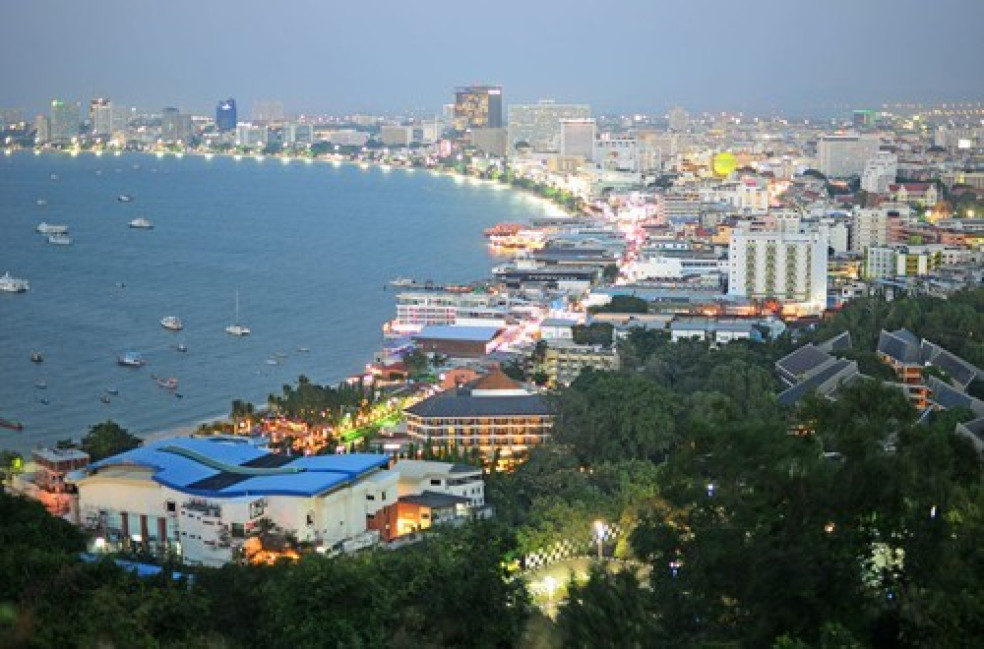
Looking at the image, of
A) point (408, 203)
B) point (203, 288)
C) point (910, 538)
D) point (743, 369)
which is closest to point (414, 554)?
point (910, 538)

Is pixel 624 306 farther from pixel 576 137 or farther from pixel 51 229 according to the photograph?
pixel 576 137

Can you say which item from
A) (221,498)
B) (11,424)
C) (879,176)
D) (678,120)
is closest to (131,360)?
(11,424)

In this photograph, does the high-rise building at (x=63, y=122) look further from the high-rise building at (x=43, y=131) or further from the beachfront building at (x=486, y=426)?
the beachfront building at (x=486, y=426)

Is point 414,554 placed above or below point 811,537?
below

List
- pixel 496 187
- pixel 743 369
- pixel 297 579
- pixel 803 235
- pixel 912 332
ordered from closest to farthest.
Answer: pixel 297 579, pixel 743 369, pixel 912 332, pixel 803 235, pixel 496 187

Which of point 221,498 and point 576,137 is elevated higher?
point 576,137

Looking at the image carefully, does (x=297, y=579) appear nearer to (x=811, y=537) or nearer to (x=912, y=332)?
(x=811, y=537)
